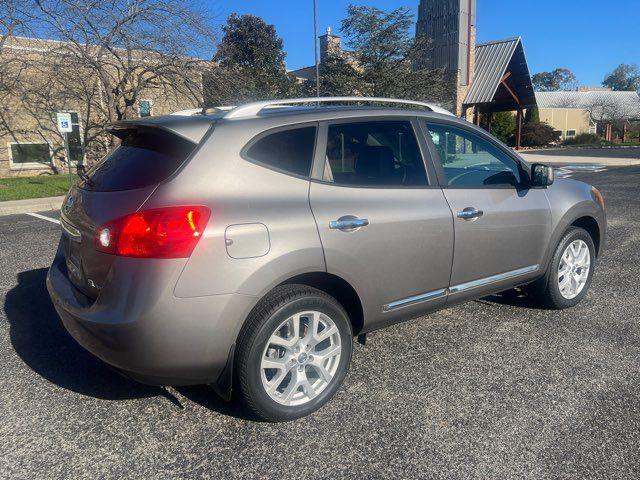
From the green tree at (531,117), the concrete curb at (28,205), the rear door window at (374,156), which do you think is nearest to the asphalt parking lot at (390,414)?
the rear door window at (374,156)

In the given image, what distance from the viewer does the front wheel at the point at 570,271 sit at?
4.17 metres

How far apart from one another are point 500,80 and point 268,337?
26.8m

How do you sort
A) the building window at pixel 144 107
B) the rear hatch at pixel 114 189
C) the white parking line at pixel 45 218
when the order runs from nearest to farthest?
the rear hatch at pixel 114 189, the white parking line at pixel 45 218, the building window at pixel 144 107

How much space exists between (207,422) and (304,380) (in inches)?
22.3

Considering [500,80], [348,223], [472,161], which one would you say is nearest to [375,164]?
[348,223]

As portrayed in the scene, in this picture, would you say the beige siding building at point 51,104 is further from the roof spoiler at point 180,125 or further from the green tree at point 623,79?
the green tree at point 623,79

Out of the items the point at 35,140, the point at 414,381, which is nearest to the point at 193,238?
the point at 414,381

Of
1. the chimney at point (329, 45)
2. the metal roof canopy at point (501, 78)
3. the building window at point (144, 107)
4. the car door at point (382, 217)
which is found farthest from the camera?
the metal roof canopy at point (501, 78)

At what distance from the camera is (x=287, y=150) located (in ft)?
9.18

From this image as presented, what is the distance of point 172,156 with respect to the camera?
8.54 ft

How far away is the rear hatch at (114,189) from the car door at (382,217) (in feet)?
2.63

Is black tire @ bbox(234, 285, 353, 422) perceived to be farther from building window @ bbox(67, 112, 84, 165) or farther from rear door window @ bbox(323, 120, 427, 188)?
building window @ bbox(67, 112, 84, 165)

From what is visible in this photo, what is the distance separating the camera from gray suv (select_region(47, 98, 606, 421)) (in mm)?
2387

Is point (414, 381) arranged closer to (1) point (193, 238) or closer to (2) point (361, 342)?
(2) point (361, 342)
